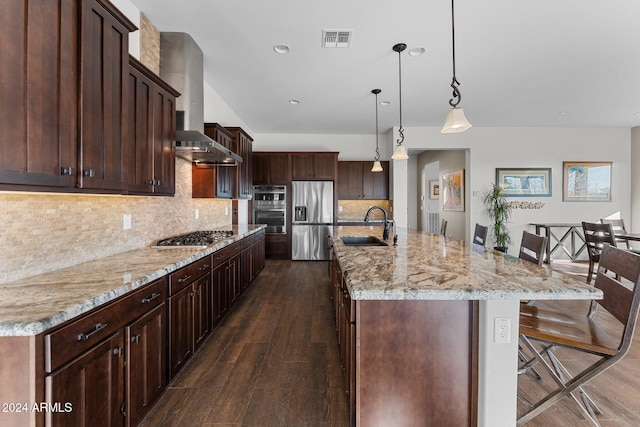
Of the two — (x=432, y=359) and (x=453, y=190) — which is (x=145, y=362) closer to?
(x=432, y=359)

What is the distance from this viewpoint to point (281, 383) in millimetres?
2180

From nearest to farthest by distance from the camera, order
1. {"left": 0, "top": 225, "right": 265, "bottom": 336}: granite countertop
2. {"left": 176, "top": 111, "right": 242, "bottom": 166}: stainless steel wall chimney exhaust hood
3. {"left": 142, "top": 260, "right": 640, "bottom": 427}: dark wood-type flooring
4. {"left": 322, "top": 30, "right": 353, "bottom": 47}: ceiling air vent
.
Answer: {"left": 0, "top": 225, "right": 265, "bottom": 336}: granite countertop
{"left": 142, "top": 260, "right": 640, "bottom": 427}: dark wood-type flooring
{"left": 176, "top": 111, "right": 242, "bottom": 166}: stainless steel wall chimney exhaust hood
{"left": 322, "top": 30, "right": 353, "bottom": 47}: ceiling air vent

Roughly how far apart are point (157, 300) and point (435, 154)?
8.00 metres

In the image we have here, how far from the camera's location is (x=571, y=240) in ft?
21.6

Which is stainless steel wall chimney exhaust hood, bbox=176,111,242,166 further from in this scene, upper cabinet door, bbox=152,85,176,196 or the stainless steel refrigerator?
the stainless steel refrigerator

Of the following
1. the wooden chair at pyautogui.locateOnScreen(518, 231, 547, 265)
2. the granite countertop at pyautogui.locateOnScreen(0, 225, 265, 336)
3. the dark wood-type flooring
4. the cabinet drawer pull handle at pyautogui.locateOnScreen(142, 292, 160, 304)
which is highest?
the wooden chair at pyautogui.locateOnScreen(518, 231, 547, 265)

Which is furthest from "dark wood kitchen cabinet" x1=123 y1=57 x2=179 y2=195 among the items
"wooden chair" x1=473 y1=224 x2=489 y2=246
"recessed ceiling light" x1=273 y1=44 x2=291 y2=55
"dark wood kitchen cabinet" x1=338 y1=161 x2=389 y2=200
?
"dark wood kitchen cabinet" x1=338 y1=161 x2=389 y2=200

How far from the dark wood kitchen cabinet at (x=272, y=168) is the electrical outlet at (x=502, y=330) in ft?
18.1

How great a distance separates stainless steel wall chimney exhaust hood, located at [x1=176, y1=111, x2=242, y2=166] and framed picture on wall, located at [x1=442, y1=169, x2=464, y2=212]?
18.1ft

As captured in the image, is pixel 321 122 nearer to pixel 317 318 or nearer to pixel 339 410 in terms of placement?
pixel 317 318

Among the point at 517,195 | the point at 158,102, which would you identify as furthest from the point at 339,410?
the point at 517,195

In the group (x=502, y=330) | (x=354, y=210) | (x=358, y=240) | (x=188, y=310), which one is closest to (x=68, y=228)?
(x=188, y=310)

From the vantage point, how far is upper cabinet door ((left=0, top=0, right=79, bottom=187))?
119cm

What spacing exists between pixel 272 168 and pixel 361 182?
2068mm
